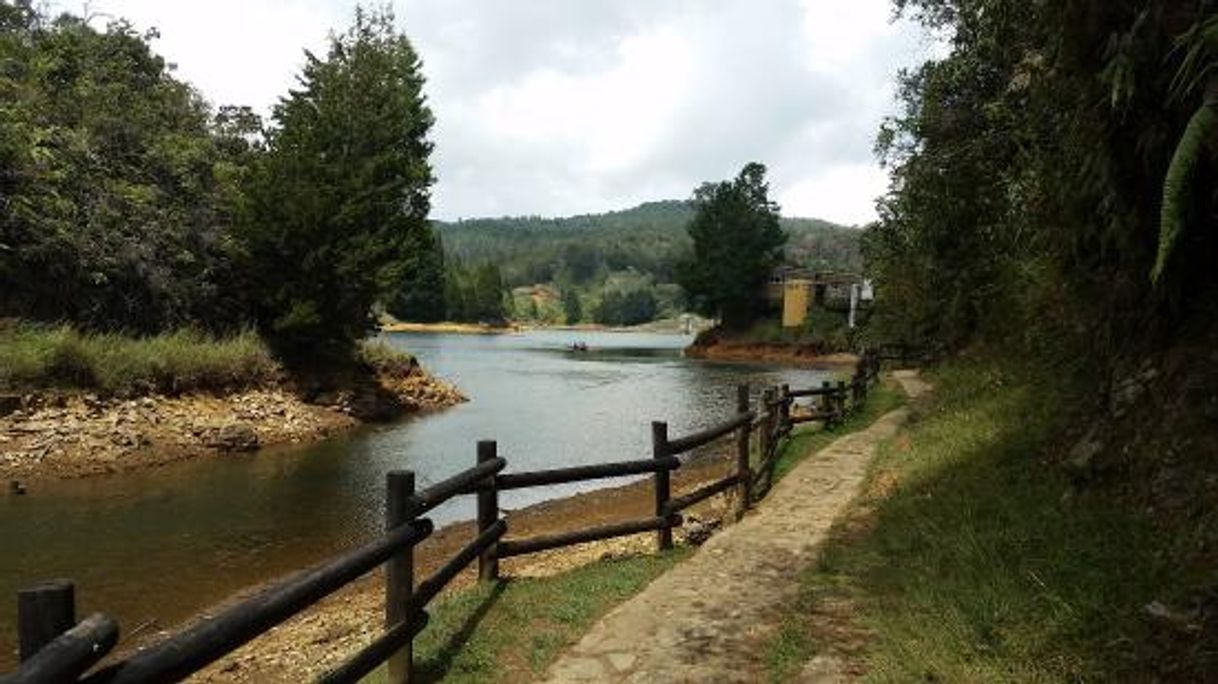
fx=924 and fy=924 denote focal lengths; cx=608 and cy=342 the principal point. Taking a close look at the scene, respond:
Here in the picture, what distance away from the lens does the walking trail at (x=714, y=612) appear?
6.54m

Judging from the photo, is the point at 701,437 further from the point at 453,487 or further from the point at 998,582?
the point at 998,582

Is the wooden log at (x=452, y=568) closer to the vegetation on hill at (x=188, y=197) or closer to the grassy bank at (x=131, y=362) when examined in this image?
the grassy bank at (x=131, y=362)

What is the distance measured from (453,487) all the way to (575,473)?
2135mm

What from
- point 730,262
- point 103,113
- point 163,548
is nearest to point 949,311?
point 163,548

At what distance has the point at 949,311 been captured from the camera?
2512 centimetres

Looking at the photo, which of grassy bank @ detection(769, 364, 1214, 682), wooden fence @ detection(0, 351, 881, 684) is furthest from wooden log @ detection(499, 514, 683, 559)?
grassy bank @ detection(769, 364, 1214, 682)

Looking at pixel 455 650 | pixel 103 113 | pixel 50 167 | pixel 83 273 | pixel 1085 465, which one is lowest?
pixel 455 650

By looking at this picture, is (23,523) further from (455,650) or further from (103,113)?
(103,113)

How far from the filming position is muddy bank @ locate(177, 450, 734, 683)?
9430mm

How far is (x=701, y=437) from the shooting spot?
461 inches

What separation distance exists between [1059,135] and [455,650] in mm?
7186

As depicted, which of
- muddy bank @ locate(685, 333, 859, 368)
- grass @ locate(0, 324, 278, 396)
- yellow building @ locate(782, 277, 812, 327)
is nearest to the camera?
grass @ locate(0, 324, 278, 396)

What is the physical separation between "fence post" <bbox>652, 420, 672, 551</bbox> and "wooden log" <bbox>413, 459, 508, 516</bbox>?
2.24m

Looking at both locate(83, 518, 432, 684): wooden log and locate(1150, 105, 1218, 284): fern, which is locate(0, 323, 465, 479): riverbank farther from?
locate(1150, 105, 1218, 284): fern
